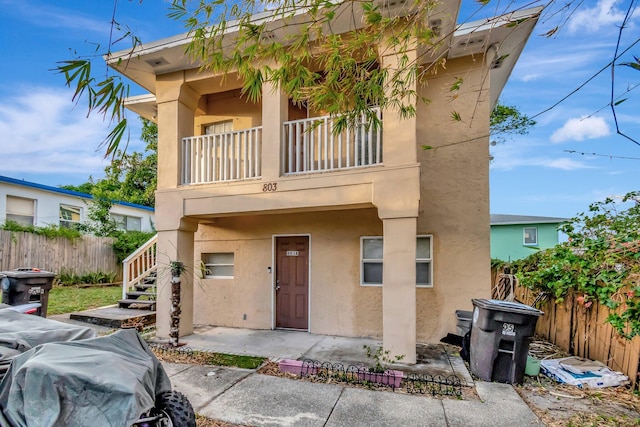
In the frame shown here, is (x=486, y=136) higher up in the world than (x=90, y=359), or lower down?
higher up

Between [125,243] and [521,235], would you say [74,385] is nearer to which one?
[125,243]

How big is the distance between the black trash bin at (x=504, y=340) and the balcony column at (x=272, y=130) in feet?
13.7

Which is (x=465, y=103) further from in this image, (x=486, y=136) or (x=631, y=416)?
(x=631, y=416)

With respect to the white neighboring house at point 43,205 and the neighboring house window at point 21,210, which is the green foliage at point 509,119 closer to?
the white neighboring house at point 43,205

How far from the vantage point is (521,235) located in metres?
18.2

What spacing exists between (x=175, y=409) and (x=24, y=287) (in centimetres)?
605

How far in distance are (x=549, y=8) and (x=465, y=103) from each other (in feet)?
15.4

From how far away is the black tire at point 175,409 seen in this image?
250 centimetres

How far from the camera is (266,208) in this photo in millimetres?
6273

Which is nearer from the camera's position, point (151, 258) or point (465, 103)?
point (465, 103)

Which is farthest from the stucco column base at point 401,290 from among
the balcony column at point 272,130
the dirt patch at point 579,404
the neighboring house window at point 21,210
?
the neighboring house window at point 21,210

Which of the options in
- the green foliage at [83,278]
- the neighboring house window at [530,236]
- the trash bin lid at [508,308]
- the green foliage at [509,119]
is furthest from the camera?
the neighboring house window at [530,236]

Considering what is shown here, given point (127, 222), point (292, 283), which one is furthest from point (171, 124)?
point (127, 222)

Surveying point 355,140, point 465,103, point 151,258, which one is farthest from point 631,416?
point 151,258
